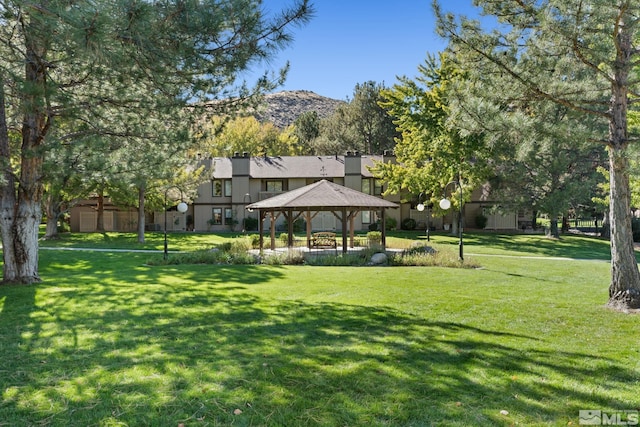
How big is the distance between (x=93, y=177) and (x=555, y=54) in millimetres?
10134

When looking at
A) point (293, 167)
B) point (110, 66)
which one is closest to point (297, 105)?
point (293, 167)

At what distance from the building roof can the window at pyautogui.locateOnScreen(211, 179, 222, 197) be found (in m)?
0.69

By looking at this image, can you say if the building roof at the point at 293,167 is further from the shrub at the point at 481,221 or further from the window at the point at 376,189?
the shrub at the point at 481,221

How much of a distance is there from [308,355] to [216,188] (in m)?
31.0

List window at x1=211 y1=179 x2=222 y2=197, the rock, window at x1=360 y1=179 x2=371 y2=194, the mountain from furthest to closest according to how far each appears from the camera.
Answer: the mountain → window at x1=211 y1=179 x2=222 y2=197 → window at x1=360 y1=179 x2=371 y2=194 → the rock

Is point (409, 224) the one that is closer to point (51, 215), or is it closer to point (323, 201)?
point (323, 201)

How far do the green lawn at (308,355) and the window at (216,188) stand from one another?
80.3ft

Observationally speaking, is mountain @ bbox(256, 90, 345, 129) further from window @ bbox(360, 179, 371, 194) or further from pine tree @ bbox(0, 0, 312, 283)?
pine tree @ bbox(0, 0, 312, 283)

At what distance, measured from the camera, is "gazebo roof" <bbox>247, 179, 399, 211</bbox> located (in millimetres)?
17531

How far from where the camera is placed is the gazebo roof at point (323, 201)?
57.5 feet

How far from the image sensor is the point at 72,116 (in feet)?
26.3

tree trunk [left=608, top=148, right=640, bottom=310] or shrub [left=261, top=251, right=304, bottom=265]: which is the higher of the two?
tree trunk [left=608, top=148, right=640, bottom=310]

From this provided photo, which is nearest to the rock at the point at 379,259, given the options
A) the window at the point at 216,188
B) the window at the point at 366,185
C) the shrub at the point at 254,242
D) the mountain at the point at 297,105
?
the shrub at the point at 254,242

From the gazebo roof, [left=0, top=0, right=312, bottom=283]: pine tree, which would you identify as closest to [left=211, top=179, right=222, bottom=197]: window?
the gazebo roof
